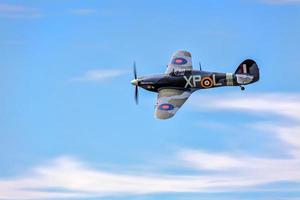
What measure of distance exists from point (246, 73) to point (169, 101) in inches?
313

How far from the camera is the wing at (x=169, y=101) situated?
2222 inches

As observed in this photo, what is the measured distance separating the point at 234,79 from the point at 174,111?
7239mm

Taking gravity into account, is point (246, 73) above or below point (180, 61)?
below

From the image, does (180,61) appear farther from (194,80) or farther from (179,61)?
(194,80)

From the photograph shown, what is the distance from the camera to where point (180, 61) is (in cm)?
6425

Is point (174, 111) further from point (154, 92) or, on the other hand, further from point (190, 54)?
point (190, 54)

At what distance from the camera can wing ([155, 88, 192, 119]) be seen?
56.4 meters

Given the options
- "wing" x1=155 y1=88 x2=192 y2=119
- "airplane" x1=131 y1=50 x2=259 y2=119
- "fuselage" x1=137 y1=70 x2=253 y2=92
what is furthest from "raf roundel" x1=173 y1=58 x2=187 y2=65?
"wing" x1=155 y1=88 x2=192 y2=119

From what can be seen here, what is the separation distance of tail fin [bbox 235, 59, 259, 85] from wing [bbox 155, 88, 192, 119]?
496 cm

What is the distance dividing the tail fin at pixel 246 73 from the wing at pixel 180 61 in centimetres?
523

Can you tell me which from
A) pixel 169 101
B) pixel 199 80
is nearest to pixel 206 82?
pixel 199 80

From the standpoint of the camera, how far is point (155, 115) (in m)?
56.1

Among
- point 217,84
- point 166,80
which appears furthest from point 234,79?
point 166,80

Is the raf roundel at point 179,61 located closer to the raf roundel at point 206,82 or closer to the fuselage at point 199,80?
the fuselage at point 199,80
